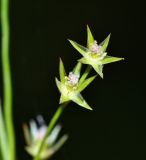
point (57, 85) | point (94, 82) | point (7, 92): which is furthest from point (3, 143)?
point (94, 82)

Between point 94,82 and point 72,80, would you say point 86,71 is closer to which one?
point 72,80

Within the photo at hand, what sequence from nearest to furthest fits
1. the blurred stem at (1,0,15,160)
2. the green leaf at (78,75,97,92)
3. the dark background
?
the green leaf at (78,75,97,92) < the blurred stem at (1,0,15,160) < the dark background

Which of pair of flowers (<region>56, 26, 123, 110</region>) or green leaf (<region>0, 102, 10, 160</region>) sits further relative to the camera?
green leaf (<region>0, 102, 10, 160</region>)

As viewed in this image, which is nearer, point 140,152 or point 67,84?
point 67,84

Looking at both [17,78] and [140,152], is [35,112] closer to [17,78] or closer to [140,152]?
[17,78]

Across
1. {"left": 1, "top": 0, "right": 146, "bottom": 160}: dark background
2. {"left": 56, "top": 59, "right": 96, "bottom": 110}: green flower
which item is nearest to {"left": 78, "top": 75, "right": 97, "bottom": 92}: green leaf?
{"left": 56, "top": 59, "right": 96, "bottom": 110}: green flower

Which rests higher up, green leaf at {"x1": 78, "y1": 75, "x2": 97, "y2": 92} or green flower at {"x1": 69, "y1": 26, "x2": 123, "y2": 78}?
green flower at {"x1": 69, "y1": 26, "x2": 123, "y2": 78}

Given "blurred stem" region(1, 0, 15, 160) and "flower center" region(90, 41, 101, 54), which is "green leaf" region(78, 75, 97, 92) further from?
"blurred stem" region(1, 0, 15, 160)

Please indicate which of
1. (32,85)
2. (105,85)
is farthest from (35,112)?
(105,85)

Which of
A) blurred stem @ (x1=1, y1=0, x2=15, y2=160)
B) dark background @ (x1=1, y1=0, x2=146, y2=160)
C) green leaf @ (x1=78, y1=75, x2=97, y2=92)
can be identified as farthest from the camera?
dark background @ (x1=1, y1=0, x2=146, y2=160)

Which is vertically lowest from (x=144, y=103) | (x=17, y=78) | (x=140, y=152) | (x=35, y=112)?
(x=140, y=152)
